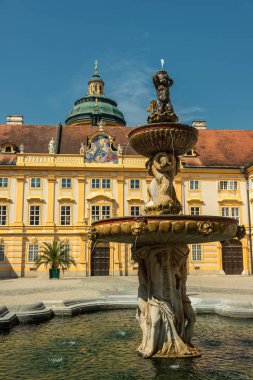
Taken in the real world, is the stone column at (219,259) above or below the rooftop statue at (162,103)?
below

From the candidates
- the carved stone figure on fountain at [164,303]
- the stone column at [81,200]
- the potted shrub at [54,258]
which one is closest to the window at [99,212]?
the stone column at [81,200]

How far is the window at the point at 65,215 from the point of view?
34069 mm

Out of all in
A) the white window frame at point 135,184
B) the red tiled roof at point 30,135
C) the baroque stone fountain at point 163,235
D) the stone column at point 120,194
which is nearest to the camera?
A: the baroque stone fountain at point 163,235

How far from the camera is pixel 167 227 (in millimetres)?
6945

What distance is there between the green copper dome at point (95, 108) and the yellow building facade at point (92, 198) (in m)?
16.2

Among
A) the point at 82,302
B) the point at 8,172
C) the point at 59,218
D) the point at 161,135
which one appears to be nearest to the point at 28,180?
the point at 8,172

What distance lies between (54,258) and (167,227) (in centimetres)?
2559

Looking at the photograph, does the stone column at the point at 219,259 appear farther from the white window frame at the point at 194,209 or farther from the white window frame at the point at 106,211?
the white window frame at the point at 106,211

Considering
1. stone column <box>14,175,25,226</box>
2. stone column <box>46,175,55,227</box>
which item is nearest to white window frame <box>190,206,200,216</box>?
stone column <box>46,175,55,227</box>

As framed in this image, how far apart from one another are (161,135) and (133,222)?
2447 millimetres

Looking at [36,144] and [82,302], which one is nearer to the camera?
[82,302]

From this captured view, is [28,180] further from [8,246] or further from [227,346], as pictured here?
[227,346]

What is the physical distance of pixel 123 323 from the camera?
1173 centimetres

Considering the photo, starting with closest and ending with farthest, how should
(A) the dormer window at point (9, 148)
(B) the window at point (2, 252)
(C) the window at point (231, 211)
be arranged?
(B) the window at point (2, 252) → (C) the window at point (231, 211) → (A) the dormer window at point (9, 148)
